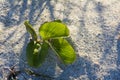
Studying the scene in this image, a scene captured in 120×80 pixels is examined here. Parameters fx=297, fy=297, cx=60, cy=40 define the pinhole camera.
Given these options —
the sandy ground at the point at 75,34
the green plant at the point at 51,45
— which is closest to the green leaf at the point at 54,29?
the green plant at the point at 51,45

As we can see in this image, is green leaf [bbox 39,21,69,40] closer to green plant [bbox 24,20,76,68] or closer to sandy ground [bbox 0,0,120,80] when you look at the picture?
green plant [bbox 24,20,76,68]

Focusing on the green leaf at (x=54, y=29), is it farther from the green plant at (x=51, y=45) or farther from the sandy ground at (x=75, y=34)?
the sandy ground at (x=75, y=34)

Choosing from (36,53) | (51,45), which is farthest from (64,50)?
(36,53)

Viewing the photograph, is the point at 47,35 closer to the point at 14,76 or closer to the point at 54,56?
the point at 54,56

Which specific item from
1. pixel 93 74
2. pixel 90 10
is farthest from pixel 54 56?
pixel 90 10

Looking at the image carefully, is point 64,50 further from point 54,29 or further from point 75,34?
point 75,34

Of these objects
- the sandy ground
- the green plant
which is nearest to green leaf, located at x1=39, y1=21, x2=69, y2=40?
the green plant
